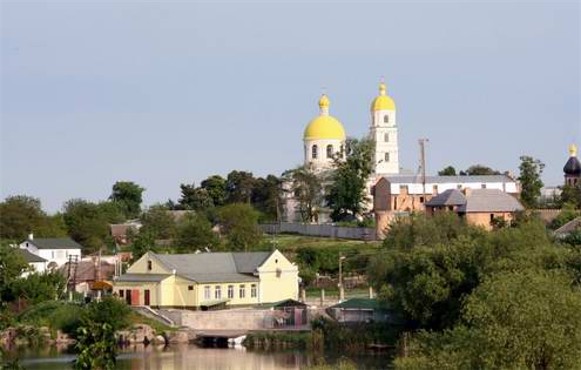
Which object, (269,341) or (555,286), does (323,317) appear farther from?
(555,286)

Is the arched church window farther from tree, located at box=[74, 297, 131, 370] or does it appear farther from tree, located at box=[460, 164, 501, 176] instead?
tree, located at box=[74, 297, 131, 370]

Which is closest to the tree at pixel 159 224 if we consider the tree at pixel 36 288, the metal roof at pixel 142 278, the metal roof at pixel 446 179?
the metal roof at pixel 446 179

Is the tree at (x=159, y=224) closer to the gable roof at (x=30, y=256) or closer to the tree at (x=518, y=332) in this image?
the gable roof at (x=30, y=256)

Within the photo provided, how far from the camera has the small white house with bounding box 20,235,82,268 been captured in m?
73.1

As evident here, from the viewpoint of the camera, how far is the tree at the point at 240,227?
75688 millimetres

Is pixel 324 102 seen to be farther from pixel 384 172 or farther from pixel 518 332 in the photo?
pixel 518 332

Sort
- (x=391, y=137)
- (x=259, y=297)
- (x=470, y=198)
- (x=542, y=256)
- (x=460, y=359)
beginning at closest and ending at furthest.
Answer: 1. (x=460, y=359)
2. (x=542, y=256)
3. (x=259, y=297)
4. (x=470, y=198)
5. (x=391, y=137)

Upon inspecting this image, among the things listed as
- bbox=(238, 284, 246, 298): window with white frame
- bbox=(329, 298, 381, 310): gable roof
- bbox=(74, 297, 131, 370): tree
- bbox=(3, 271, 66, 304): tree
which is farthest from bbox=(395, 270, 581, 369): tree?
bbox=(3, 271, 66, 304): tree

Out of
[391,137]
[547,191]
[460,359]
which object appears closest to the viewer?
[460,359]

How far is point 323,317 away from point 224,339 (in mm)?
3619

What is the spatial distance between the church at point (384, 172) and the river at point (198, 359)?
119ft

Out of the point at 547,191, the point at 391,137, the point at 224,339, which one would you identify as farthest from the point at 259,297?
the point at 547,191

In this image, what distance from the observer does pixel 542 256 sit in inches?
1706

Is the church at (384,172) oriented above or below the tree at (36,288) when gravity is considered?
above
